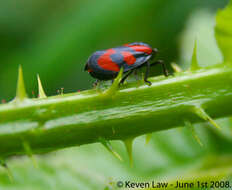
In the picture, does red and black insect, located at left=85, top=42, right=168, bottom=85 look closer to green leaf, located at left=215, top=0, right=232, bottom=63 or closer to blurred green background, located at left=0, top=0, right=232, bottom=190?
green leaf, located at left=215, top=0, right=232, bottom=63

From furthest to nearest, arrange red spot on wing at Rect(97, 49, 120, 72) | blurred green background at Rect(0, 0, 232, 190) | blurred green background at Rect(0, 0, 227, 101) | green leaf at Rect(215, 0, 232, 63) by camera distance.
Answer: blurred green background at Rect(0, 0, 227, 101) → blurred green background at Rect(0, 0, 232, 190) → green leaf at Rect(215, 0, 232, 63) → red spot on wing at Rect(97, 49, 120, 72)

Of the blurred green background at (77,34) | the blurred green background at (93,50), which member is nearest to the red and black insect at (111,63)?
the blurred green background at (93,50)

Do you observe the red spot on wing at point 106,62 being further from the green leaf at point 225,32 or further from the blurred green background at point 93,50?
the blurred green background at point 93,50

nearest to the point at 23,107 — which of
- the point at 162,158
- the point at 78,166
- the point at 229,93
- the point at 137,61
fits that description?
the point at 137,61

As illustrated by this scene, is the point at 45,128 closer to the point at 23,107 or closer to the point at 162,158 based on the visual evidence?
the point at 23,107

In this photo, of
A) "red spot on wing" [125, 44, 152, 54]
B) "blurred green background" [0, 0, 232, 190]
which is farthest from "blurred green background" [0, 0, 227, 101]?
"red spot on wing" [125, 44, 152, 54]

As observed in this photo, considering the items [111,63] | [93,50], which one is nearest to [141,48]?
[111,63]
